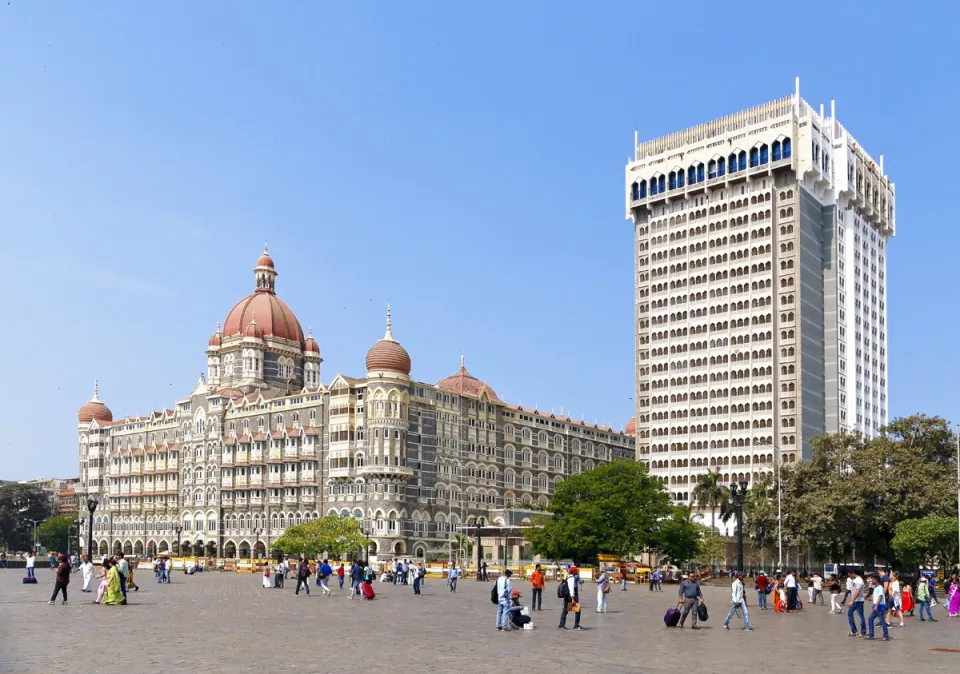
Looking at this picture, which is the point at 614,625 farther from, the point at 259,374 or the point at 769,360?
the point at 259,374

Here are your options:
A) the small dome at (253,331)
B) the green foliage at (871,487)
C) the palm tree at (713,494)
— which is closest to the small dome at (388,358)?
the small dome at (253,331)

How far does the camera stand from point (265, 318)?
13225 cm

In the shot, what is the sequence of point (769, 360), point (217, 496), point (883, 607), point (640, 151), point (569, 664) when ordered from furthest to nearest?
A: point (640, 151) → point (217, 496) → point (769, 360) → point (883, 607) → point (569, 664)

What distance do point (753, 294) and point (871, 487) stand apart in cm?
5263

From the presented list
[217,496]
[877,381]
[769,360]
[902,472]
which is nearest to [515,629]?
[902,472]

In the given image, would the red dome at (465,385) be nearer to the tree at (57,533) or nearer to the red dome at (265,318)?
the red dome at (265,318)

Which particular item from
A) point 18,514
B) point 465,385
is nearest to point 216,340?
point 465,385

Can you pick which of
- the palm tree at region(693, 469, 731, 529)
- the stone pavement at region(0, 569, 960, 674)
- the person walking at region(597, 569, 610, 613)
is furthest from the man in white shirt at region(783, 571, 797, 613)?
the palm tree at region(693, 469, 731, 529)

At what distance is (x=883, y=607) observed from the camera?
27969mm

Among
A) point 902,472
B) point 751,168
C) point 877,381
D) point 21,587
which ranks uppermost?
point 751,168

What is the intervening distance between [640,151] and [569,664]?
387ft

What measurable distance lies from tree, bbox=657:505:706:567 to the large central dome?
206ft

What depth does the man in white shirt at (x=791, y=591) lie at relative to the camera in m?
39.8

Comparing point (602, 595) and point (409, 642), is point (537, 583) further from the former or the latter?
point (409, 642)
